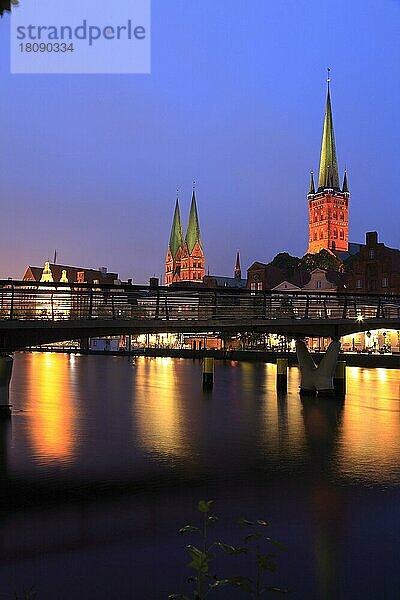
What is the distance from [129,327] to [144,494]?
12.8 meters

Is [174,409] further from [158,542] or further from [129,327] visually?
[158,542]

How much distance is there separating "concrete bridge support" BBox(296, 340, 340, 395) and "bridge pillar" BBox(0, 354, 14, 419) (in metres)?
18.6

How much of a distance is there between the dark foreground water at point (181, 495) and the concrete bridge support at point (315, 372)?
195 inches

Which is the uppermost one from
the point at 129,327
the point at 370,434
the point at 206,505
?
the point at 129,327

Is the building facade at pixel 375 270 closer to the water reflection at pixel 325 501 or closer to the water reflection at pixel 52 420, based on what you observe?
the water reflection at pixel 52 420

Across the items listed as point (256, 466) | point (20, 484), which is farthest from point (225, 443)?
point (20, 484)

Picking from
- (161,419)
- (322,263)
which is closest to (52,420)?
(161,419)

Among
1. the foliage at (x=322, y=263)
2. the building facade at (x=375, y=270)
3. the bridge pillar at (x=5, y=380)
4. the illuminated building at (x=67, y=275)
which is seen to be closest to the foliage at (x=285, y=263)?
the foliage at (x=322, y=263)

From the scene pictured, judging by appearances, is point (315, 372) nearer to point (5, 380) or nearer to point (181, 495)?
point (5, 380)

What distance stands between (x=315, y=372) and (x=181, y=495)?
28386 mm

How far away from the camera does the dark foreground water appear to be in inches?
441

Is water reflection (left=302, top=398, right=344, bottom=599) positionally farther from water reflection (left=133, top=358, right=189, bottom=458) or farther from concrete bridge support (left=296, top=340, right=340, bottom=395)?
concrete bridge support (left=296, top=340, right=340, bottom=395)

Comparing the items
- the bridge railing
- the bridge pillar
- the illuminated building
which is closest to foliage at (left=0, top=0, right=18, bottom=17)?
the bridge railing

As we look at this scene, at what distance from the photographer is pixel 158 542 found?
507 inches
